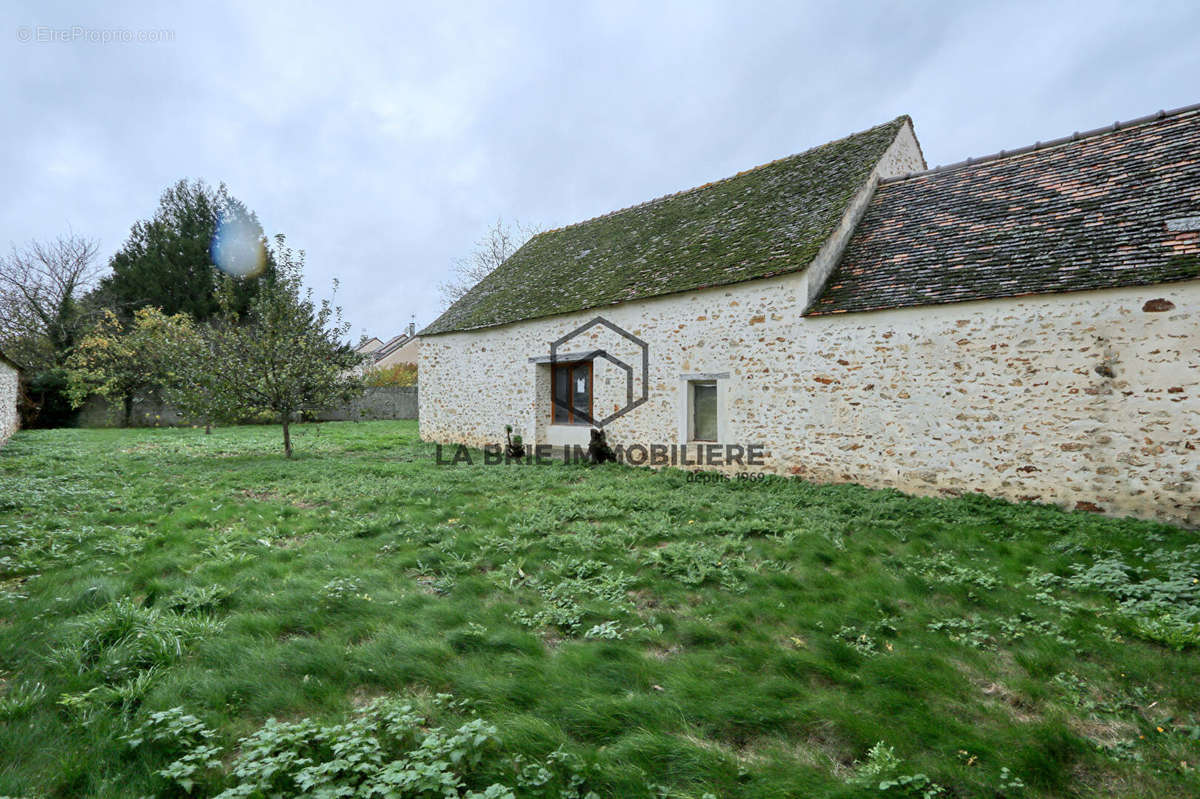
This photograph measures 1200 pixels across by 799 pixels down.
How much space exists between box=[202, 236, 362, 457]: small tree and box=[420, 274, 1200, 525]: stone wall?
19.8ft

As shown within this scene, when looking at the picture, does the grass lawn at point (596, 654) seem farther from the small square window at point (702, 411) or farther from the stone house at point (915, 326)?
the small square window at point (702, 411)

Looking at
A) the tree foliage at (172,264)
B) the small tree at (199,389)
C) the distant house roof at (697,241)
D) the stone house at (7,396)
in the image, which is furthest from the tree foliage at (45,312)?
the distant house roof at (697,241)

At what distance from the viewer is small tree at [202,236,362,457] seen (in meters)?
10.7

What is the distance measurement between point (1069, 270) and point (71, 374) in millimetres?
29273

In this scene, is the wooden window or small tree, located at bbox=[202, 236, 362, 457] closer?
small tree, located at bbox=[202, 236, 362, 457]

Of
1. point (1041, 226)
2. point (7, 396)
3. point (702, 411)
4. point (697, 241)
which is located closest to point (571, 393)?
point (702, 411)

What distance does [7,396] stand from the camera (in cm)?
1504

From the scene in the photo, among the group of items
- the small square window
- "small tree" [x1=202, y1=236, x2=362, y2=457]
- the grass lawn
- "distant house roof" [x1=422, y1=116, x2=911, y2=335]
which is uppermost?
"distant house roof" [x1=422, y1=116, x2=911, y2=335]

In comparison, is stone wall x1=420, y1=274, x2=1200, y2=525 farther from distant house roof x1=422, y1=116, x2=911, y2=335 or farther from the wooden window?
the wooden window

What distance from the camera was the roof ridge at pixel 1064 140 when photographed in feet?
25.8

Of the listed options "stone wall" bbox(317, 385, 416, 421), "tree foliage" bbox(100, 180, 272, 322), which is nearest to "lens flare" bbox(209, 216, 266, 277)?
"tree foliage" bbox(100, 180, 272, 322)

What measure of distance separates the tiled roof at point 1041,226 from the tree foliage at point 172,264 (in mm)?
26089

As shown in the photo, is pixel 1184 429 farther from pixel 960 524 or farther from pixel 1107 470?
pixel 960 524

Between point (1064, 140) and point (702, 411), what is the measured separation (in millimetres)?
7201
